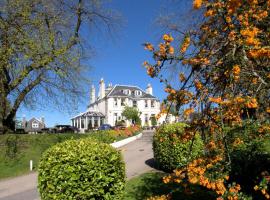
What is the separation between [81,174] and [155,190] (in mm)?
3647

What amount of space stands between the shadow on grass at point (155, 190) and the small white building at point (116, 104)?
55084 mm

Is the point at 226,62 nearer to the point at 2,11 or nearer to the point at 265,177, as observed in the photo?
the point at 265,177

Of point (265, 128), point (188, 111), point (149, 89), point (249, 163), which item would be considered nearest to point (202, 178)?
point (188, 111)

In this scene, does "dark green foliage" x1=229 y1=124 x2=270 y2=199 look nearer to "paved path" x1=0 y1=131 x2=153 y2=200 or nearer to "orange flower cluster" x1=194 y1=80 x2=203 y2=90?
"orange flower cluster" x1=194 y1=80 x2=203 y2=90

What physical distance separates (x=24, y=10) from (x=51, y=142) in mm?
8362

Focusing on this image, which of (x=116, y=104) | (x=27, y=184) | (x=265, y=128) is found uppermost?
(x=116, y=104)

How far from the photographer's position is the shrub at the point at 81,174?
7.57 meters

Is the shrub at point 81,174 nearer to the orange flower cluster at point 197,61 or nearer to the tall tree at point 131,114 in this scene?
the orange flower cluster at point 197,61

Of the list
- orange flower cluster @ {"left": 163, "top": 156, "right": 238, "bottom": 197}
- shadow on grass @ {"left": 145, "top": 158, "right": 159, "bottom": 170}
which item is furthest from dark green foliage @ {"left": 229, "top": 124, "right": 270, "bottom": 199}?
shadow on grass @ {"left": 145, "top": 158, "right": 159, "bottom": 170}

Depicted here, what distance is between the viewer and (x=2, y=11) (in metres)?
21.0

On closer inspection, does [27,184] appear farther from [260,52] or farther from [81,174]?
[260,52]

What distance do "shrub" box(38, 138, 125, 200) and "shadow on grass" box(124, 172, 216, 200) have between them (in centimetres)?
165

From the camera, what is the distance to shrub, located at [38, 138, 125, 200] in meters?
7.57

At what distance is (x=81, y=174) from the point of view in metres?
7.59
